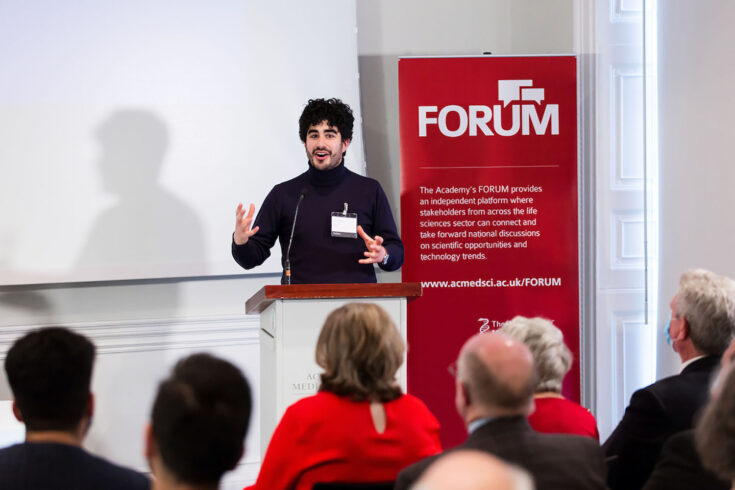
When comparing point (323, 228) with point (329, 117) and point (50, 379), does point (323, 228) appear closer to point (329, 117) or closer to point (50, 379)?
point (329, 117)

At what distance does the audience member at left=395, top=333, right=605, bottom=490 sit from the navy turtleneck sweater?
→ 1826 millimetres

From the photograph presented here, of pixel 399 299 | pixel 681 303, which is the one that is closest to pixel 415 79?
pixel 399 299

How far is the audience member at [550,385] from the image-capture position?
2.15 m

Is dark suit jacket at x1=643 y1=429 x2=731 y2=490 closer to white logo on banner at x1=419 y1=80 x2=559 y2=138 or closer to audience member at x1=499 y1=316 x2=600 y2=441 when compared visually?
audience member at x1=499 y1=316 x2=600 y2=441

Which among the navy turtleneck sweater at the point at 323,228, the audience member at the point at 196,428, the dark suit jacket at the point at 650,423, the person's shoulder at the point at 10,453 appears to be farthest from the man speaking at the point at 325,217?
the audience member at the point at 196,428

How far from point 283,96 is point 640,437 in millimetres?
2894

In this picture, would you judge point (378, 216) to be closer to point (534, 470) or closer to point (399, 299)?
point (399, 299)

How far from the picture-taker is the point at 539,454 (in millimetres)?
1674

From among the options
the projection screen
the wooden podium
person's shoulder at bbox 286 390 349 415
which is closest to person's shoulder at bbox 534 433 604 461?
person's shoulder at bbox 286 390 349 415

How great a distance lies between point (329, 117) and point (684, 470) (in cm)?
232

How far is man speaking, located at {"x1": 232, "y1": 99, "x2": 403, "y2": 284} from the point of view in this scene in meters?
3.61

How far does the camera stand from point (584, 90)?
191 inches

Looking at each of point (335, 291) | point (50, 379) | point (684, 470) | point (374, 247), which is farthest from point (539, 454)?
point (374, 247)

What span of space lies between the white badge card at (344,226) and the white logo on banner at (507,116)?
120 cm
